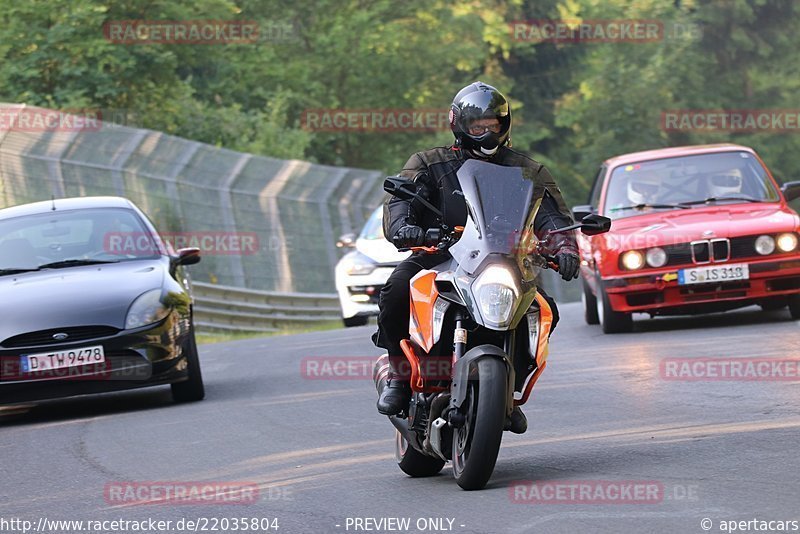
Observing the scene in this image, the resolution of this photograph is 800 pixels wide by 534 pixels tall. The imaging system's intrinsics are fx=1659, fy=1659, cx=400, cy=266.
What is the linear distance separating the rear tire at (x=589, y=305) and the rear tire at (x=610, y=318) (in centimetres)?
108

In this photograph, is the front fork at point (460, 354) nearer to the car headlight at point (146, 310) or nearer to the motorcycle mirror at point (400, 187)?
the motorcycle mirror at point (400, 187)

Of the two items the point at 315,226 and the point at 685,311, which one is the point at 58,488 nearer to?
the point at 685,311

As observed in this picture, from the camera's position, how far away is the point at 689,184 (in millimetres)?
15883

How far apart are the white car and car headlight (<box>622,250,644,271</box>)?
6158mm

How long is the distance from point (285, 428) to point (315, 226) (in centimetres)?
2042

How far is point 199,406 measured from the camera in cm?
1227

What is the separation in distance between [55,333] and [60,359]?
0.19m

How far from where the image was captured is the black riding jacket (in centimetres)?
748

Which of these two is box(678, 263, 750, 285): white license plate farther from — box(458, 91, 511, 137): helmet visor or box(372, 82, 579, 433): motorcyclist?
box(458, 91, 511, 137): helmet visor

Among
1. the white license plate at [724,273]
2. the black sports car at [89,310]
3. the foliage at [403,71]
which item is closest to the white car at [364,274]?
the white license plate at [724,273]

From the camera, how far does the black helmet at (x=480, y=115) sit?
7340 mm

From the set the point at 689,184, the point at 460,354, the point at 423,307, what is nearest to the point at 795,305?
the point at 689,184

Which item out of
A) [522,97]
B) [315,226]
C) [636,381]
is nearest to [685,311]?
[636,381]

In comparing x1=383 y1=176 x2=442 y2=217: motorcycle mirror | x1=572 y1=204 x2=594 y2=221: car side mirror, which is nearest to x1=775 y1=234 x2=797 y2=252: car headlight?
x1=572 y1=204 x2=594 y2=221: car side mirror
